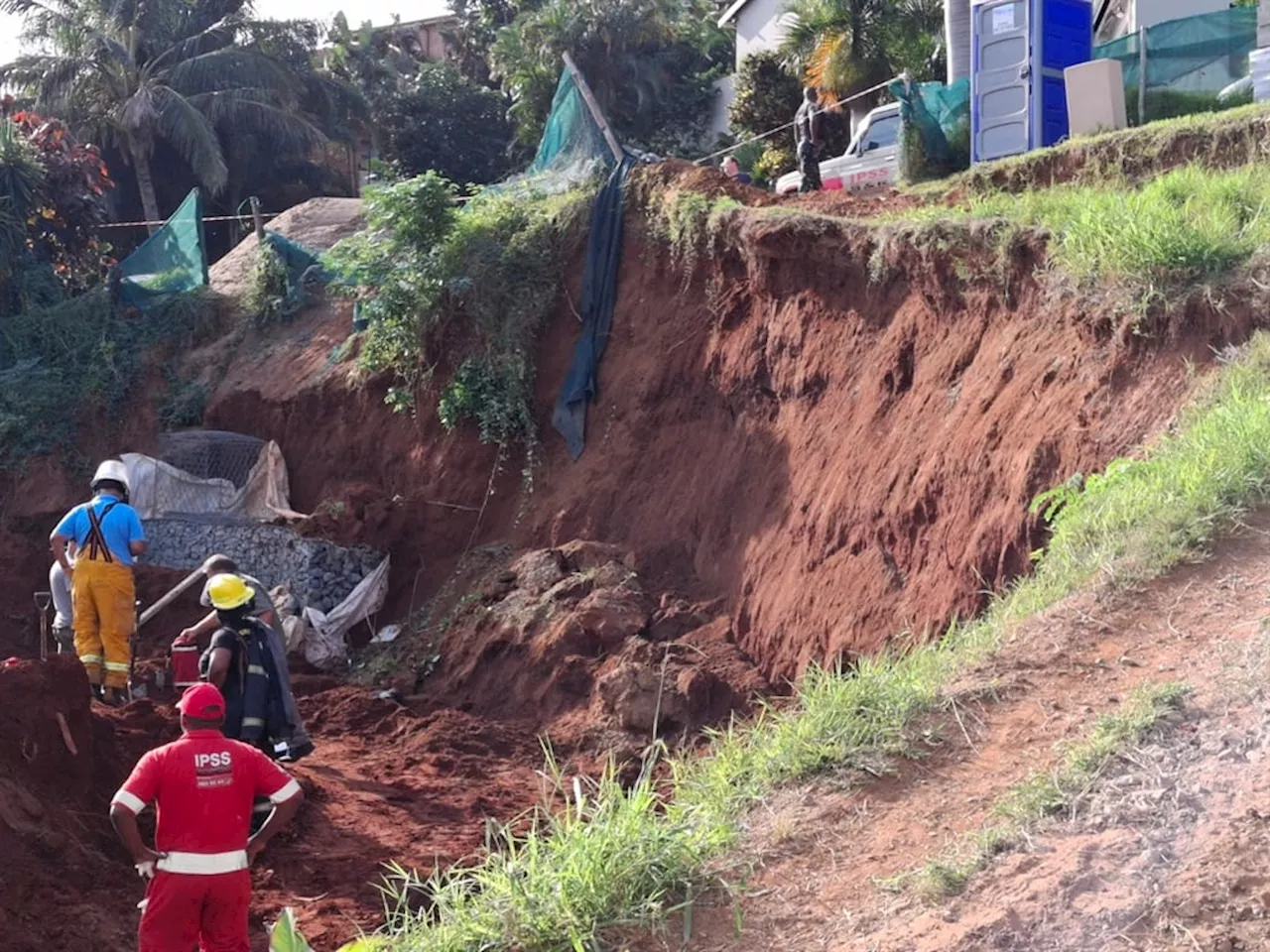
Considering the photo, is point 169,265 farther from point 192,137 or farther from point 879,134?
point 192,137

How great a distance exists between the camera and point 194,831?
5.68 meters

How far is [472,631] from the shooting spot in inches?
490

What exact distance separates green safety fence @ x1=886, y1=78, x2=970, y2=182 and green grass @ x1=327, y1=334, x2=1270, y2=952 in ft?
26.9

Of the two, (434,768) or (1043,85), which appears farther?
(1043,85)

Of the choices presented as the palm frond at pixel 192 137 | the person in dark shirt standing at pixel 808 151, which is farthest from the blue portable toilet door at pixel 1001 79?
the palm frond at pixel 192 137

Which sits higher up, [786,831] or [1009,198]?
[1009,198]

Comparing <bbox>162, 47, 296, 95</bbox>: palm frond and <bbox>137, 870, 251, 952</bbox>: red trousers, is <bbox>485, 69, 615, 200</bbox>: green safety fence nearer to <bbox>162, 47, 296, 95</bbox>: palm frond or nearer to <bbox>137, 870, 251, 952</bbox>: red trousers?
<bbox>137, 870, 251, 952</bbox>: red trousers

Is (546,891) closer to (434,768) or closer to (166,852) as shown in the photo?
(166,852)

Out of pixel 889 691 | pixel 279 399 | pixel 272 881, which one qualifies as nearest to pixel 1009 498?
pixel 889 691

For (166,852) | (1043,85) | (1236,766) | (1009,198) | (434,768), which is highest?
(1043,85)

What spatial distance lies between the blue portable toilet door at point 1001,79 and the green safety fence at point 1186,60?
98 cm

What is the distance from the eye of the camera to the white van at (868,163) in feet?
60.2

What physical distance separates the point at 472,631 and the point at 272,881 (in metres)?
4.74

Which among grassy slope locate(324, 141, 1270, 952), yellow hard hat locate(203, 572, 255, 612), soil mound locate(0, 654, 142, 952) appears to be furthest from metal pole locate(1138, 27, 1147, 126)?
soil mound locate(0, 654, 142, 952)
